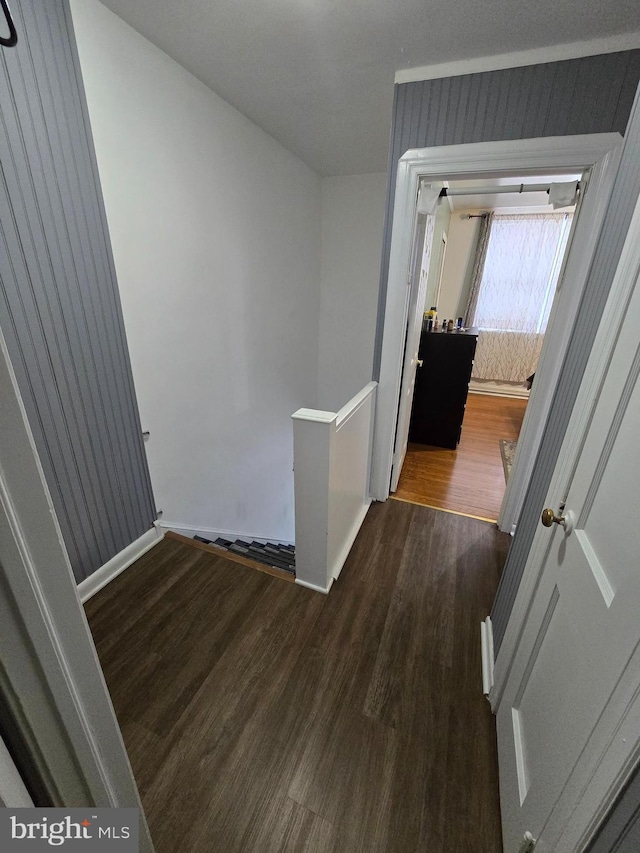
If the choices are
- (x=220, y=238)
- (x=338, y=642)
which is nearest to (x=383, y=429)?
(x=338, y=642)

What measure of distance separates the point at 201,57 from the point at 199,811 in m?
3.09

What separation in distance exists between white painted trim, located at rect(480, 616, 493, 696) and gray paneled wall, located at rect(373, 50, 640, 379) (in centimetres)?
229

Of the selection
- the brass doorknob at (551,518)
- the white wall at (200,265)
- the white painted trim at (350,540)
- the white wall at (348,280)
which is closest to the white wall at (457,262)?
the white wall at (348,280)

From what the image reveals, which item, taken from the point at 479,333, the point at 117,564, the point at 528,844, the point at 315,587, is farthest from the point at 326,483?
the point at 479,333

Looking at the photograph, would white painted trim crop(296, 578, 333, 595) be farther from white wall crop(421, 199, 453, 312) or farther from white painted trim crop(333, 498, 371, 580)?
white wall crop(421, 199, 453, 312)

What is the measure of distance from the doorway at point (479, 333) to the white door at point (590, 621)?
60.9 inches

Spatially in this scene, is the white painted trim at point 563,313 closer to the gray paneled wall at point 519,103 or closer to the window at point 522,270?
the gray paneled wall at point 519,103

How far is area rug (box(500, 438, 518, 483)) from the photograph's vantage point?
3055 millimetres

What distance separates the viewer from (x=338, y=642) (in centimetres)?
153

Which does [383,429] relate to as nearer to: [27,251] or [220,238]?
[220,238]

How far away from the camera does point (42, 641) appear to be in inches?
17.8

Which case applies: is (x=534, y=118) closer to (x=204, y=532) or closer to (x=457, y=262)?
(x=204, y=532)

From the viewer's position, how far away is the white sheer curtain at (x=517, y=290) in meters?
4.41

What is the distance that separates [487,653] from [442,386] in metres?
2.28
